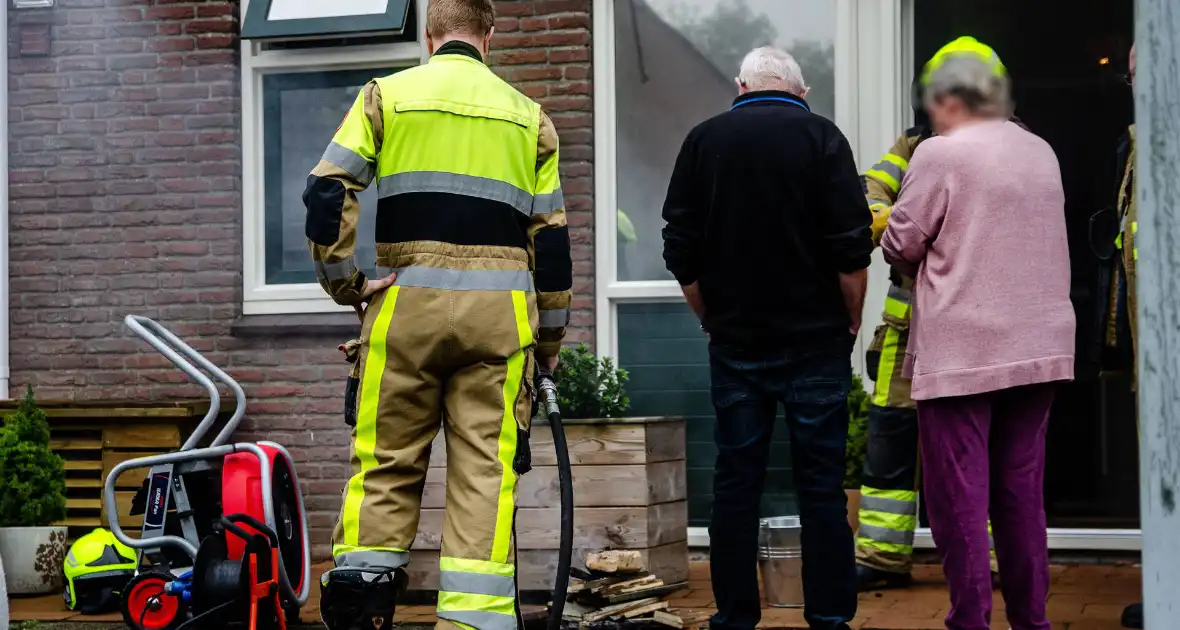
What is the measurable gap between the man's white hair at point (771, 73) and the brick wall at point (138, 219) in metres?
3.12

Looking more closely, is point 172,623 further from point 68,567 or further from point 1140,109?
point 1140,109

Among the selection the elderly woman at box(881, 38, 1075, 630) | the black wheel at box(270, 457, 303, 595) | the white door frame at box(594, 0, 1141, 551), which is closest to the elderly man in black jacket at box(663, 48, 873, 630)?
the elderly woman at box(881, 38, 1075, 630)

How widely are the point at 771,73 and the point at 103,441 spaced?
12.3ft

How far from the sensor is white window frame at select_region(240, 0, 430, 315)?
721cm

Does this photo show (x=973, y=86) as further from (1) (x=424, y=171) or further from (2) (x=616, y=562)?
(2) (x=616, y=562)

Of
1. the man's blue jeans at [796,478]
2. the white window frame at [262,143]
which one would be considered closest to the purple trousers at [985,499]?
the man's blue jeans at [796,478]

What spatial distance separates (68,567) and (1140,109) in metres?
5.02

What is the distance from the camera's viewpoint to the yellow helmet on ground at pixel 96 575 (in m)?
5.95

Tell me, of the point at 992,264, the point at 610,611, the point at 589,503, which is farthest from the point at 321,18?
the point at 992,264

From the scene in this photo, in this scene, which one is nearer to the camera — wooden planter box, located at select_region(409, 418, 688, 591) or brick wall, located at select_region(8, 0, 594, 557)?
wooden planter box, located at select_region(409, 418, 688, 591)

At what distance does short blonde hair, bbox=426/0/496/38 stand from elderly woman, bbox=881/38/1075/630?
1.35m

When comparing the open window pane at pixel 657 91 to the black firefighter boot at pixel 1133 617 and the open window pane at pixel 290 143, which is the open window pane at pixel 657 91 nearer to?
the open window pane at pixel 290 143

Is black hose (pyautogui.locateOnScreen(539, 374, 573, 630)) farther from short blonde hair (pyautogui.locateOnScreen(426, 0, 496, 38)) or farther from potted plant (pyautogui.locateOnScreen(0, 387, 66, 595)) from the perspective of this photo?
potted plant (pyautogui.locateOnScreen(0, 387, 66, 595))

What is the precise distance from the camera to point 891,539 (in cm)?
579
